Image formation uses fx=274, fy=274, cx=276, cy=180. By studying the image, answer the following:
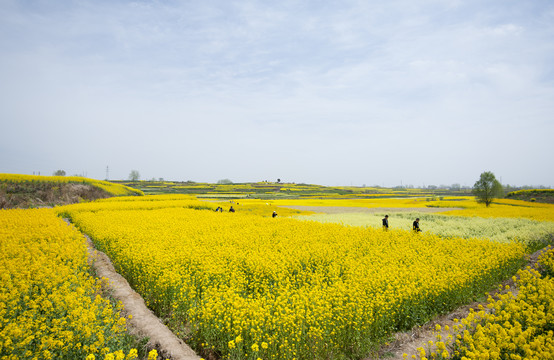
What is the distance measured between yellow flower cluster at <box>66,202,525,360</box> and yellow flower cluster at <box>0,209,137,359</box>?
154 cm

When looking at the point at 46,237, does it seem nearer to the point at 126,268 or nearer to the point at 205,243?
the point at 126,268

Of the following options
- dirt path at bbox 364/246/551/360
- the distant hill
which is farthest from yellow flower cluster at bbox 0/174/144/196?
dirt path at bbox 364/246/551/360

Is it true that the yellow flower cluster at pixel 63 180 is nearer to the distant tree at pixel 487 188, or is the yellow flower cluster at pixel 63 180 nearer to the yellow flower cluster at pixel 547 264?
the yellow flower cluster at pixel 547 264

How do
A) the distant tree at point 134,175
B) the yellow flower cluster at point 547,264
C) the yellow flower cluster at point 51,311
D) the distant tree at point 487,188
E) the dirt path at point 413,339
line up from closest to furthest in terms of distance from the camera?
1. the yellow flower cluster at point 51,311
2. the dirt path at point 413,339
3. the yellow flower cluster at point 547,264
4. the distant tree at point 487,188
5. the distant tree at point 134,175

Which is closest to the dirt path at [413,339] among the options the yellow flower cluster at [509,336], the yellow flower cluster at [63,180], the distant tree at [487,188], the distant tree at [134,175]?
the yellow flower cluster at [509,336]

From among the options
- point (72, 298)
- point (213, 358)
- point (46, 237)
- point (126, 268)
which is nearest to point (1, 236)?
point (46, 237)

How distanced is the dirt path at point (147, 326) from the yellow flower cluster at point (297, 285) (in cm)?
41

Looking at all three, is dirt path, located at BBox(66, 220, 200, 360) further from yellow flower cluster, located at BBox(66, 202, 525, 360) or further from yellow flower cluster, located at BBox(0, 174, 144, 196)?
yellow flower cluster, located at BBox(0, 174, 144, 196)

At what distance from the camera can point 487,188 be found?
4109cm

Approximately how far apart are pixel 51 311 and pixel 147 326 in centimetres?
188

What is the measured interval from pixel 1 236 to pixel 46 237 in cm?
145

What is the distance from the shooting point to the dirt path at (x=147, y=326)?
16.8 feet

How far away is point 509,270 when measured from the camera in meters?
10.3

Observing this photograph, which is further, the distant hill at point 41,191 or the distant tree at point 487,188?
the distant tree at point 487,188
